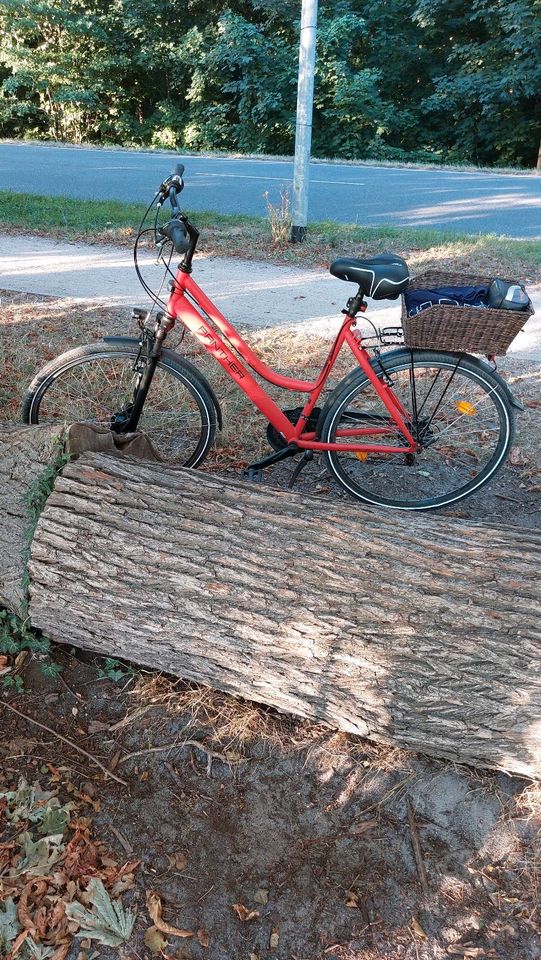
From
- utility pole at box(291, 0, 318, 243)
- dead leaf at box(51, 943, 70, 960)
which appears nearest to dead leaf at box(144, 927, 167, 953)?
dead leaf at box(51, 943, 70, 960)

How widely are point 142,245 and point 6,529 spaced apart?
6023 millimetres

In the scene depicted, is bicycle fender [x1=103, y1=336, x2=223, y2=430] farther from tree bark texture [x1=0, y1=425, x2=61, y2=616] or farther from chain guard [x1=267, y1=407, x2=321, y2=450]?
tree bark texture [x1=0, y1=425, x2=61, y2=616]

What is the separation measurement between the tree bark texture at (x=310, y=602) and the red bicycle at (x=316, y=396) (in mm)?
796

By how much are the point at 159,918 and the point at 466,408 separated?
2457mm

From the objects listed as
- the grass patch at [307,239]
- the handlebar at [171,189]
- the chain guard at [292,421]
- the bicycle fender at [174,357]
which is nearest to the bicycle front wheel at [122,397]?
the bicycle fender at [174,357]

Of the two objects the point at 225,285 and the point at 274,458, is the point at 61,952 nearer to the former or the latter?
the point at 274,458

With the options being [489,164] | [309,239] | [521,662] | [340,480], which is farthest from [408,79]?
[521,662]

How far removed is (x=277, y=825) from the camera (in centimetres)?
203

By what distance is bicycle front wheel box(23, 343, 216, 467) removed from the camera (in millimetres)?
3133

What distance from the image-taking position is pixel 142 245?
7.79 m

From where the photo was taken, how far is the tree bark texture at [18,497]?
2.46m

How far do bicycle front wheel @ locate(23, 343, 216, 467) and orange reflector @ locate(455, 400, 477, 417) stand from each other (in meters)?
1.17

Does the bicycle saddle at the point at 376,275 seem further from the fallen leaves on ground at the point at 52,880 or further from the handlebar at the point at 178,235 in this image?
the fallen leaves on ground at the point at 52,880

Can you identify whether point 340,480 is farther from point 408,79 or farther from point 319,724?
point 408,79
